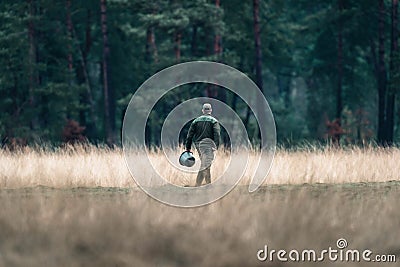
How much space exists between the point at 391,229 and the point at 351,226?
20.3 inches

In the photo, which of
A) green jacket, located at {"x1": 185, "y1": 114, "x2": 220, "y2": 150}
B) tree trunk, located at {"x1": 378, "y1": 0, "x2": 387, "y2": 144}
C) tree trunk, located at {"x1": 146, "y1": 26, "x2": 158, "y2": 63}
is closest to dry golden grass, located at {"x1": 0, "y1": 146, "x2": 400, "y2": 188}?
green jacket, located at {"x1": 185, "y1": 114, "x2": 220, "y2": 150}

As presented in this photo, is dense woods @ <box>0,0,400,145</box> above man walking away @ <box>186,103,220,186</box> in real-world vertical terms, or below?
below

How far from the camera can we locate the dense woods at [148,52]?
3678cm

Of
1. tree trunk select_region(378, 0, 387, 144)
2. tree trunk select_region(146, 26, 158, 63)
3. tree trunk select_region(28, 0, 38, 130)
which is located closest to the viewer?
tree trunk select_region(378, 0, 387, 144)

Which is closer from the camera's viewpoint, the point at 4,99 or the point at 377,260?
the point at 377,260

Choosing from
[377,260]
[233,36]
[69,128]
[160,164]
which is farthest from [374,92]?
[377,260]

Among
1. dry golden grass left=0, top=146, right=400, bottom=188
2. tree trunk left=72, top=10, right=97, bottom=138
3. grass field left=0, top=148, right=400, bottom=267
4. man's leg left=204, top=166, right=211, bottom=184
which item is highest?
grass field left=0, top=148, right=400, bottom=267

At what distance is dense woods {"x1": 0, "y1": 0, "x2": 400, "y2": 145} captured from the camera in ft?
121

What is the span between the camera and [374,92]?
53344mm

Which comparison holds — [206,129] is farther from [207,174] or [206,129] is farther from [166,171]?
[166,171]

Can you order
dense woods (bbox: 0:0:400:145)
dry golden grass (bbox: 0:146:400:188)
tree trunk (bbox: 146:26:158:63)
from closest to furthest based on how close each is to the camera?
dry golden grass (bbox: 0:146:400:188) → dense woods (bbox: 0:0:400:145) → tree trunk (bbox: 146:26:158:63)

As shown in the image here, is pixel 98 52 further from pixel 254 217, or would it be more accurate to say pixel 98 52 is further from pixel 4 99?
pixel 254 217

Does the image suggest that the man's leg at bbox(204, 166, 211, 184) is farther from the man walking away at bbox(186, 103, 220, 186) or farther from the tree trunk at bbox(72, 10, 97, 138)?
the tree trunk at bbox(72, 10, 97, 138)

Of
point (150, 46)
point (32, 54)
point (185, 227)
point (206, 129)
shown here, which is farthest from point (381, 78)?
Result: point (185, 227)
